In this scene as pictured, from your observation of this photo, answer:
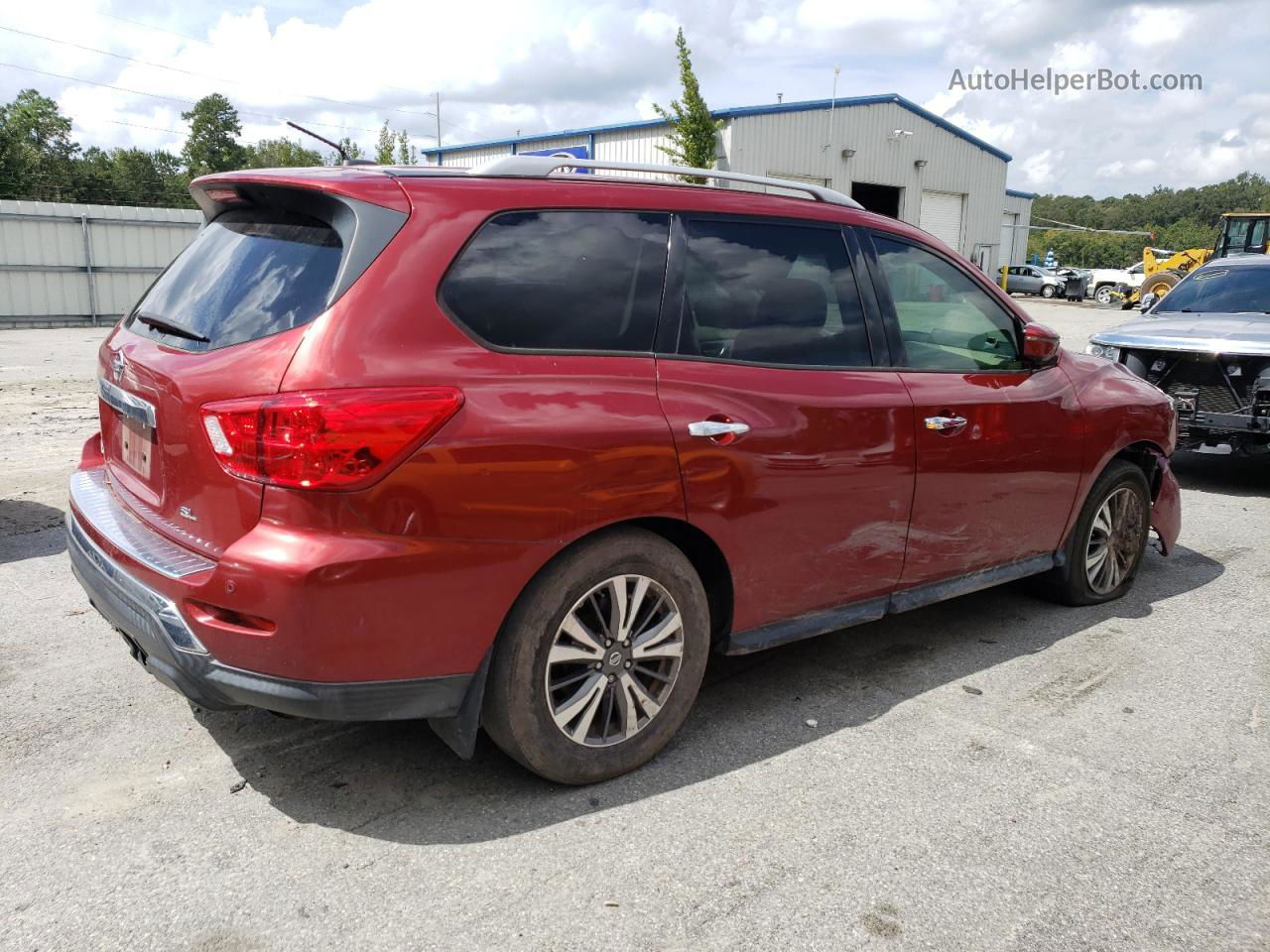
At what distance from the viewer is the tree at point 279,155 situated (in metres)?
67.2

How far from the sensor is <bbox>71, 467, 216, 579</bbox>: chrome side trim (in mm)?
2902

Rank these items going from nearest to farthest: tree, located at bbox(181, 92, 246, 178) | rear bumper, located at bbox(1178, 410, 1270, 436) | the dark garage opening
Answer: rear bumper, located at bbox(1178, 410, 1270, 436)
the dark garage opening
tree, located at bbox(181, 92, 246, 178)

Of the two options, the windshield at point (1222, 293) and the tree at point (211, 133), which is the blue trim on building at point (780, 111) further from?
the tree at point (211, 133)

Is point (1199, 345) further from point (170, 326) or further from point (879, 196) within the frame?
point (879, 196)

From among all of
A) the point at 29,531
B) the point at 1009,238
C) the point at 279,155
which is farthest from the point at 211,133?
the point at 29,531

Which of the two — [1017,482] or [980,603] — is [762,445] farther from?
[980,603]

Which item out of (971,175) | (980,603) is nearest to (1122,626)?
(980,603)

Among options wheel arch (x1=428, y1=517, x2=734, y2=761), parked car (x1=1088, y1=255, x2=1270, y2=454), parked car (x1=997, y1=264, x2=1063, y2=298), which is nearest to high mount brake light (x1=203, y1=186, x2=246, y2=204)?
wheel arch (x1=428, y1=517, x2=734, y2=761)

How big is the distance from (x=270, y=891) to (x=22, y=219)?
22.9 metres

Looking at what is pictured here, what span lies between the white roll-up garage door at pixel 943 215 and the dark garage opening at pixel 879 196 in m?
0.94

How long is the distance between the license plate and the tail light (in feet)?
1.88

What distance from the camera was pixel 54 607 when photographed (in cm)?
475

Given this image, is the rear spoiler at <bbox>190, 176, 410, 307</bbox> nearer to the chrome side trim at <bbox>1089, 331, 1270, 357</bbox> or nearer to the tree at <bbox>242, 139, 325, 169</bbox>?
the chrome side trim at <bbox>1089, 331, 1270, 357</bbox>

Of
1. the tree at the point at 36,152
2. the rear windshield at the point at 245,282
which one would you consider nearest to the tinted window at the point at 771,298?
the rear windshield at the point at 245,282
